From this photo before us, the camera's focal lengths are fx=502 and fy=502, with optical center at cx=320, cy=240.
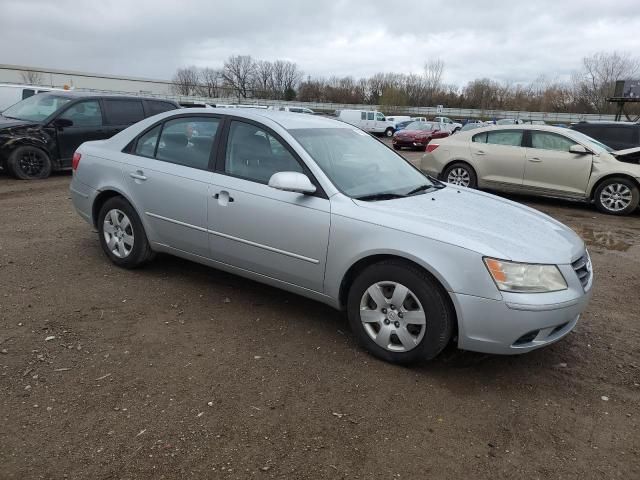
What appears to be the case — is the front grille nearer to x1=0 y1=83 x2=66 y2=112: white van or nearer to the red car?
x1=0 y1=83 x2=66 y2=112: white van

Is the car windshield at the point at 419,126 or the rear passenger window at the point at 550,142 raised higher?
the car windshield at the point at 419,126

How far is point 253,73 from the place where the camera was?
104062mm

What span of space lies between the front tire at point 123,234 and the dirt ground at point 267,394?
0.25 m

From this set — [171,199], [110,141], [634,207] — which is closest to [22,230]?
[110,141]

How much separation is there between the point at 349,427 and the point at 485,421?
79 centimetres

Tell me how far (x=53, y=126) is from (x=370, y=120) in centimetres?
2852

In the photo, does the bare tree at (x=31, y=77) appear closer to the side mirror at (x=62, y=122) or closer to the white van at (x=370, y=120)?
the white van at (x=370, y=120)

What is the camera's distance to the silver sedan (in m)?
3.06

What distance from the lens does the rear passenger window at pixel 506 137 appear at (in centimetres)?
955

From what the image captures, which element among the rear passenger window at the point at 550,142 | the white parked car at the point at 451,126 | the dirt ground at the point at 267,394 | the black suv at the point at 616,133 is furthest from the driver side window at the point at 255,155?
the white parked car at the point at 451,126

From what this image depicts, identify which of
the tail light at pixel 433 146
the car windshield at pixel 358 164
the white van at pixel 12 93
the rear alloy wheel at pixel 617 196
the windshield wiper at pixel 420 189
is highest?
the white van at pixel 12 93

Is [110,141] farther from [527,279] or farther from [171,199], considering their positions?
[527,279]

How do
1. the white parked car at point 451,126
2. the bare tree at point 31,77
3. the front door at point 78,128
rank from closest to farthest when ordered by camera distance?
the front door at point 78,128 < the white parked car at point 451,126 < the bare tree at point 31,77

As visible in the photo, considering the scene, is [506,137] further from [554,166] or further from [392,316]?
[392,316]
